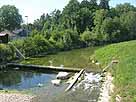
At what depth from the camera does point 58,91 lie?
105ft

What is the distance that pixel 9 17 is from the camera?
99.8 metres

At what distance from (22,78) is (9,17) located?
60764 millimetres

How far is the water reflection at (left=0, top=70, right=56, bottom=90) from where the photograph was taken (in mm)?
36969

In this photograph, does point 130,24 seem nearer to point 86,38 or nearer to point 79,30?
point 79,30

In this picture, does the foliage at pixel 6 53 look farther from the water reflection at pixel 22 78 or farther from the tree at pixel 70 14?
the tree at pixel 70 14

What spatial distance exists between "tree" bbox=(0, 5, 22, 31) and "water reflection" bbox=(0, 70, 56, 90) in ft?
173

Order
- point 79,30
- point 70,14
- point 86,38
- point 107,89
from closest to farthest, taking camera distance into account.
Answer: point 107,89 < point 86,38 < point 79,30 < point 70,14

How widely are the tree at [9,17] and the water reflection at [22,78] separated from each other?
5278 centimetres

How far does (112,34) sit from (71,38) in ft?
51.5

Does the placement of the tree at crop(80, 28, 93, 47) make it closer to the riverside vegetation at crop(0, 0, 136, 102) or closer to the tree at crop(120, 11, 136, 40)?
the riverside vegetation at crop(0, 0, 136, 102)

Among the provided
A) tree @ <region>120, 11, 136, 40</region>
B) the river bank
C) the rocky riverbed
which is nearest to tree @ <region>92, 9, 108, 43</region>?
tree @ <region>120, 11, 136, 40</region>

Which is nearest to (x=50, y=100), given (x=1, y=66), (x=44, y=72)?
(x=44, y=72)

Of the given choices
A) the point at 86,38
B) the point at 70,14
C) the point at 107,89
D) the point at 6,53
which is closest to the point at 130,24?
the point at 70,14

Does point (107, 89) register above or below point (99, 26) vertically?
below
